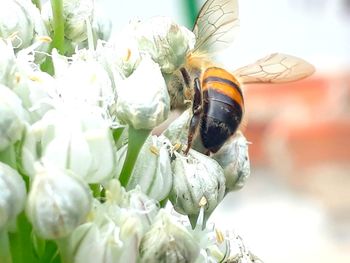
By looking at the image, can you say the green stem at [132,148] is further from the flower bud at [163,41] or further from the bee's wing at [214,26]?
the bee's wing at [214,26]

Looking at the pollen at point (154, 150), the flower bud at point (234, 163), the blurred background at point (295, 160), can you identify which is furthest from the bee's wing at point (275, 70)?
the blurred background at point (295, 160)

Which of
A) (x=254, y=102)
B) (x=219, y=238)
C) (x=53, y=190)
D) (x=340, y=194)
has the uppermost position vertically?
(x=53, y=190)

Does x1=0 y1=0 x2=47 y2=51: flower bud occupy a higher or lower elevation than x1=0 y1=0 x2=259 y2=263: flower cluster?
higher

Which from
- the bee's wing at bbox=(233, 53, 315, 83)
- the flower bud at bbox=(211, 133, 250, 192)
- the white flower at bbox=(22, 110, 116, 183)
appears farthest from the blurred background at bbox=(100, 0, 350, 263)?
the white flower at bbox=(22, 110, 116, 183)

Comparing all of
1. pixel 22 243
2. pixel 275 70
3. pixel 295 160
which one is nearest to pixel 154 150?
pixel 22 243

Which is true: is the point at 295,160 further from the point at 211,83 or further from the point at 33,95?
the point at 33,95

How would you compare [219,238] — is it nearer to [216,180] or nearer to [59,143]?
[216,180]

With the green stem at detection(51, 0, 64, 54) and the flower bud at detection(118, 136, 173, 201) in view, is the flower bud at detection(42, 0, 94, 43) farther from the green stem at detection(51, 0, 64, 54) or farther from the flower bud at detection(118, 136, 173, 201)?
the flower bud at detection(118, 136, 173, 201)

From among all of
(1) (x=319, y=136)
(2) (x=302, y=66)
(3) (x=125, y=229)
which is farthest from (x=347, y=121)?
(3) (x=125, y=229)
